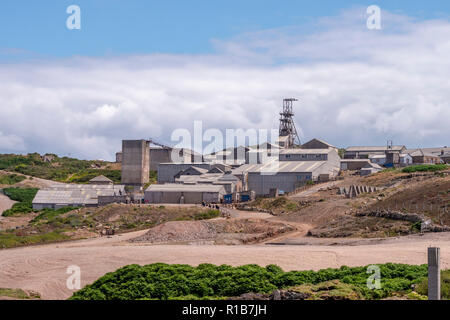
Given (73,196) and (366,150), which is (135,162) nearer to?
(73,196)

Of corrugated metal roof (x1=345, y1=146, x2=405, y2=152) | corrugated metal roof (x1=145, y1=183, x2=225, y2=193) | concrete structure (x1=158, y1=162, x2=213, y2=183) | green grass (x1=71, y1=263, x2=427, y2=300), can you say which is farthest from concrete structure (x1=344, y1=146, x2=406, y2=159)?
green grass (x1=71, y1=263, x2=427, y2=300)

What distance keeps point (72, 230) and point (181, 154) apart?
172 ft

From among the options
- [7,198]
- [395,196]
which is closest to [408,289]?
[395,196]

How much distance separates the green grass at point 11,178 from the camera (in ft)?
330

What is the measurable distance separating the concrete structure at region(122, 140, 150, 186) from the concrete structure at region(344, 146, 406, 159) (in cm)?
3488

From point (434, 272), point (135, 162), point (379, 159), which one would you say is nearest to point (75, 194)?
point (135, 162)

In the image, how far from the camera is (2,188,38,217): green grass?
74.9 meters

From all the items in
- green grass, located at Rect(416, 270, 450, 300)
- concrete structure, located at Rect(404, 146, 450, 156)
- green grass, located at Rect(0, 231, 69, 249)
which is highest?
concrete structure, located at Rect(404, 146, 450, 156)

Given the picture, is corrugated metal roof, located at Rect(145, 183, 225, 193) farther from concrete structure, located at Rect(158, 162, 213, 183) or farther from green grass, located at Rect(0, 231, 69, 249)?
green grass, located at Rect(0, 231, 69, 249)

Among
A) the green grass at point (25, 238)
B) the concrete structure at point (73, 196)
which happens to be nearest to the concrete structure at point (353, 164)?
the concrete structure at point (73, 196)

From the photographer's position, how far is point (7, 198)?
85500mm

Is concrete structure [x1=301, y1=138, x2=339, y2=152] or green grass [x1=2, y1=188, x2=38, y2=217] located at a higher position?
concrete structure [x1=301, y1=138, x2=339, y2=152]

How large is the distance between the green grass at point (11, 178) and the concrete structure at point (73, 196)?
78.1 ft
